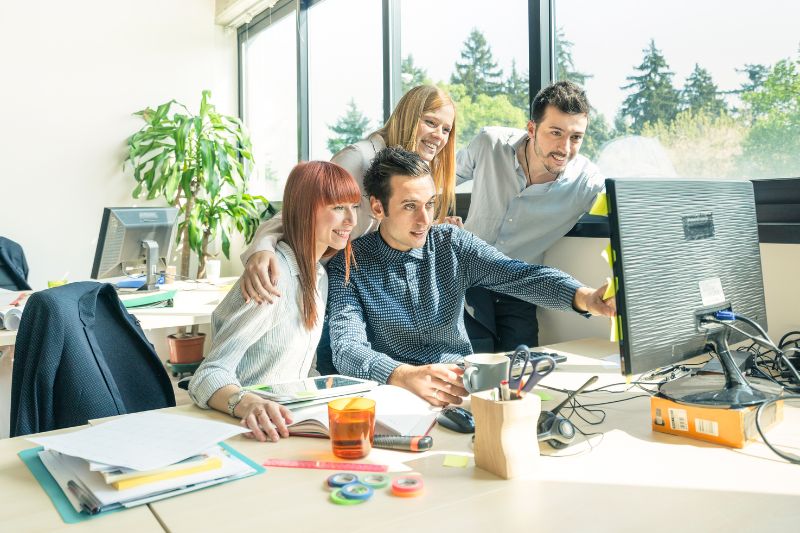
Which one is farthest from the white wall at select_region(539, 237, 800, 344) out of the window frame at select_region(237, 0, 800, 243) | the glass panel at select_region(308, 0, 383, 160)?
the glass panel at select_region(308, 0, 383, 160)

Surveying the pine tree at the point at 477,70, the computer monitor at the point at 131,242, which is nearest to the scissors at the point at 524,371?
the pine tree at the point at 477,70

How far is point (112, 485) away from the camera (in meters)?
0.94

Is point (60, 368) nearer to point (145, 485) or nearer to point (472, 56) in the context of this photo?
point (145, 485)

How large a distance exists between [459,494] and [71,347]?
89cm

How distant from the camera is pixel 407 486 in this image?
3.14ft

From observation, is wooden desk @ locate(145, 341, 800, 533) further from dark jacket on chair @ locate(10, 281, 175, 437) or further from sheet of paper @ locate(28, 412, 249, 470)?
dark jacket on chair @ locate(10, 281, 175, 437)

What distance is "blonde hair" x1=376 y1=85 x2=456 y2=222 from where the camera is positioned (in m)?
2.18

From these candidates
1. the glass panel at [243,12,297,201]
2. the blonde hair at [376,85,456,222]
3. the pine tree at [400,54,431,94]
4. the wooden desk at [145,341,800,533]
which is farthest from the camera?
the glass panel at [243,12,297,201]

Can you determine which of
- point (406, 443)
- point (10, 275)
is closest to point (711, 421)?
point (406, 443)

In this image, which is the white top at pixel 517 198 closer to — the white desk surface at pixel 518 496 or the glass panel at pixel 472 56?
the glass panel at pixel 472 56

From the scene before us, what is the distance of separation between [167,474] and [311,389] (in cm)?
42

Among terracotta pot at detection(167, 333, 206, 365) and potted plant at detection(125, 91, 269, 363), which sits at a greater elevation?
potted plant at detection(125, 91, 269, 363)

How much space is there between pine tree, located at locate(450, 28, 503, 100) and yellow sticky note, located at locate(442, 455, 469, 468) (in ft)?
7.04

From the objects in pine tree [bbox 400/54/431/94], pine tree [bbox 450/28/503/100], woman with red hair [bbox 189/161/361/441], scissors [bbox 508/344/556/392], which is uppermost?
pine tree [bbox 400/54/431/94]
